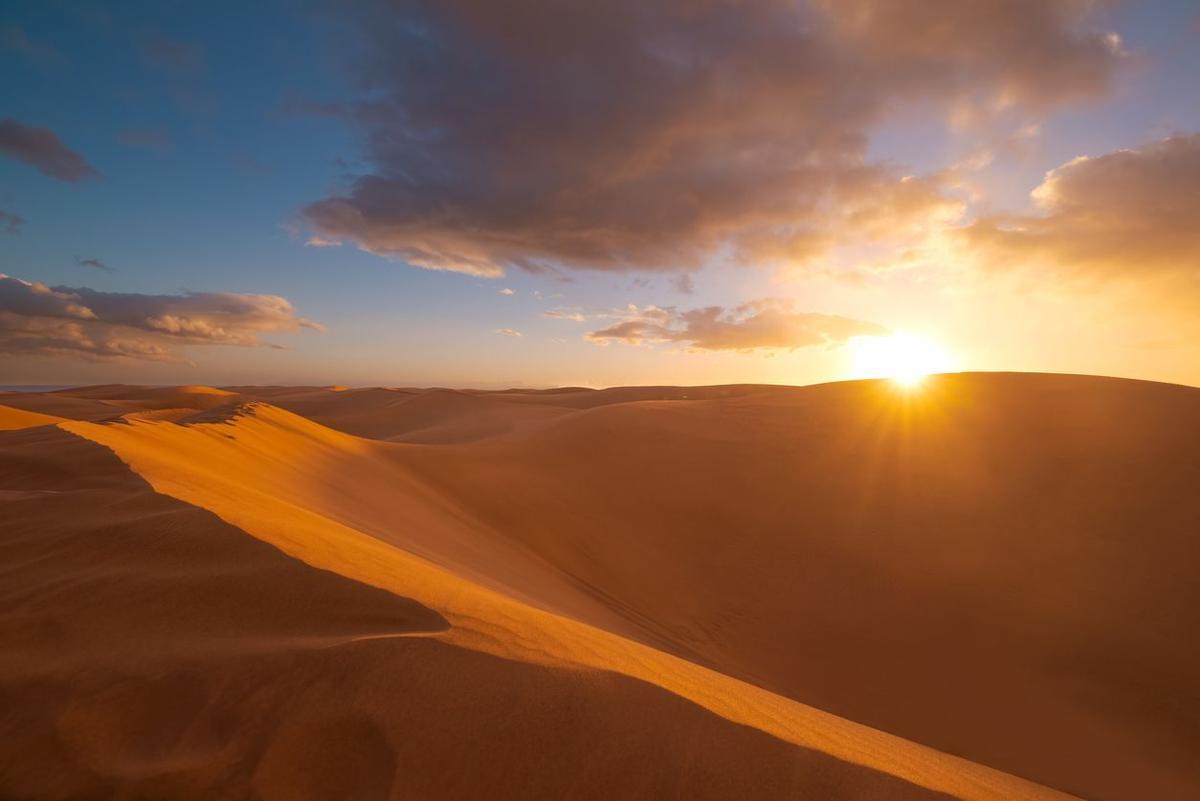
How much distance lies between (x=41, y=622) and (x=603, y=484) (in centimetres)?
737

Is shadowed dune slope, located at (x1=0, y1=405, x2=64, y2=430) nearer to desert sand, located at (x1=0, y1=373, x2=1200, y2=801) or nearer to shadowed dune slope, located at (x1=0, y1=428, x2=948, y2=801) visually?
desert sand, located at (x1=0, y1=373, x2=1200, y2=801)

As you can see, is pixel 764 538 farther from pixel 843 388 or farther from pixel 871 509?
pixel 843 388

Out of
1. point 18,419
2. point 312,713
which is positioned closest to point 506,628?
point 312,713

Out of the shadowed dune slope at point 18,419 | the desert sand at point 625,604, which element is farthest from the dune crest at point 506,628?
the shadowed dune slope at point 18,419

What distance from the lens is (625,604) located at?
5.75 meters

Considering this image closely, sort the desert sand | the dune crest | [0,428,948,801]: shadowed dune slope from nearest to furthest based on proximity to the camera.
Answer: [0,428,948,801]: shadowed dune slope → the desert sand → the dune crest

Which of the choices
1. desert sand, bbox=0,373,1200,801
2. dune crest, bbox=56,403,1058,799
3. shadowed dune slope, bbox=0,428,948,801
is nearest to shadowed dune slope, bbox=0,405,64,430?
desert sand, bbox=0,373,1200,801

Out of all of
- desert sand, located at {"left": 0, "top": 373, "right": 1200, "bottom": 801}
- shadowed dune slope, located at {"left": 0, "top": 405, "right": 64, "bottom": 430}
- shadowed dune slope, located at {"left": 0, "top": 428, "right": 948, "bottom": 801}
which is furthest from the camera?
shadowed dune slope, located at {"left": 0, "top": 405, "right": 64, "bottom": 430}

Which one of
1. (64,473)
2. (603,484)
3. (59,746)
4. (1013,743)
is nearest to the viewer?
(59,746)

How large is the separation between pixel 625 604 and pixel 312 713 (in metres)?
4.55

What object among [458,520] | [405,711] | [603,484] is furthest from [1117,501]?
[405,711]

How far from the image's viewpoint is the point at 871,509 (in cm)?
749

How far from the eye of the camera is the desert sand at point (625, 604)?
1.52 metres

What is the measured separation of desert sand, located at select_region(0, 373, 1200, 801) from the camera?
5.00ft
